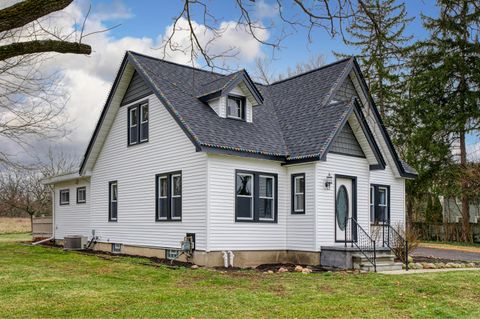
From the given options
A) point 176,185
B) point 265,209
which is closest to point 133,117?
→ point 176,185

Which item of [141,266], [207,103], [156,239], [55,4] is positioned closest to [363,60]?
[207,103]

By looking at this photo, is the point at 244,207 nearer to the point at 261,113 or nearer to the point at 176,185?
the point at 176,185

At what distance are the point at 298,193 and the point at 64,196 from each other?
13.6 m

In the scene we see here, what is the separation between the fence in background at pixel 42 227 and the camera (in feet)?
91.1

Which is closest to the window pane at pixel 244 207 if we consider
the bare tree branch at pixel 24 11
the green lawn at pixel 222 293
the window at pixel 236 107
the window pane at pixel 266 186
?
the window pane at pixel 266 186

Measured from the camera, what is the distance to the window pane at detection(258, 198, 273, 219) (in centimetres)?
1696

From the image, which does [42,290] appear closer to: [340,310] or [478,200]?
[340,310]

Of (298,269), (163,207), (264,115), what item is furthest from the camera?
(264,115)

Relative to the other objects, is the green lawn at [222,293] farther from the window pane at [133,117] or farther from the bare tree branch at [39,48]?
the window pane at [133,117]

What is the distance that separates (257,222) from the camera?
16.8 meters

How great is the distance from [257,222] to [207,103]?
4.33 m

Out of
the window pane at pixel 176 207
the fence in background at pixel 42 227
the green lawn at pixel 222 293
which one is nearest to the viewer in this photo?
the green lawn at pixel 222 293

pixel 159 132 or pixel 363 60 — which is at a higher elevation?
pixel 363 60

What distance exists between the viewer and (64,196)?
85.1ft
